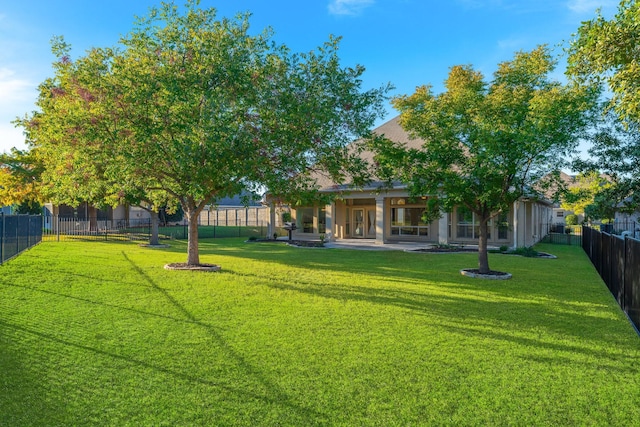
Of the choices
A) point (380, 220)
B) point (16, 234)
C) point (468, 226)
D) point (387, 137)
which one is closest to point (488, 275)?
point (468, 226)

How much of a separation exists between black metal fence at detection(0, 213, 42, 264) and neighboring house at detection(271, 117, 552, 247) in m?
12.4

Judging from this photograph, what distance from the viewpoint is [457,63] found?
59.1ft

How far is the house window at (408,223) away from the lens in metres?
23.9

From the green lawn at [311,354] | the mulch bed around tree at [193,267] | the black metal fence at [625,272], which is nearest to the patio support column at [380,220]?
the mulch bed around tree at [193,267]

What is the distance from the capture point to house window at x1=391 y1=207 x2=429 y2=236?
23875mm

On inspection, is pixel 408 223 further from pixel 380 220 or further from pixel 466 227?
pixel 466 227

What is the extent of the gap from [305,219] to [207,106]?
18.5m

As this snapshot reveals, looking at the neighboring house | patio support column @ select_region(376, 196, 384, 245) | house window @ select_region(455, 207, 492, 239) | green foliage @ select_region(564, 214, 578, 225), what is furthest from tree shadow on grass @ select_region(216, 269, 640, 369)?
green foliage @ select_region(564, 214, 578, 225)

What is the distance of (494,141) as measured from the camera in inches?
389

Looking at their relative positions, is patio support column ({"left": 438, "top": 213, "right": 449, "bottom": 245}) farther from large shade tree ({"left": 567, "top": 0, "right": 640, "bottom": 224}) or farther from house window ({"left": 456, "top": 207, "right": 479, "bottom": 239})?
large shade tree ({"left": 567, "top": 0, "right": 640, "bottom": 224})

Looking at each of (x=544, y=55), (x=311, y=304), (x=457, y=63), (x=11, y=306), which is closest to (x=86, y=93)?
(x=11, y=306)

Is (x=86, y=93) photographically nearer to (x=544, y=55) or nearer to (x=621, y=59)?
(x=621, y=59)

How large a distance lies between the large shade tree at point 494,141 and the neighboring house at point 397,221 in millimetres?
7467

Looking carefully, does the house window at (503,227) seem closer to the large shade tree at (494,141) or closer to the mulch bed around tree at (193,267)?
the large shade tree at (494,141)
